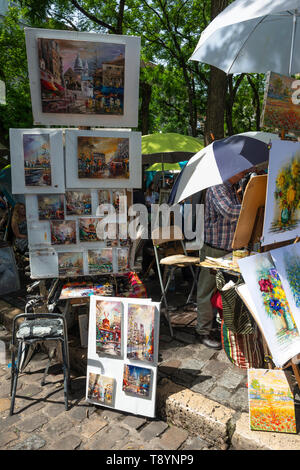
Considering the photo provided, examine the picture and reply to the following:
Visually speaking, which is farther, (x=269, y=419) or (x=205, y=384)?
(x=205, y=384)

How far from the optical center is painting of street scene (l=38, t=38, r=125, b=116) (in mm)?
2895

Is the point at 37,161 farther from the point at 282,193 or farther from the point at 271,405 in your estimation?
the point at 271,405

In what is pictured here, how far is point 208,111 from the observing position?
19.6 feet

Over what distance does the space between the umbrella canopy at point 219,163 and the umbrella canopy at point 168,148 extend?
402 centimetres

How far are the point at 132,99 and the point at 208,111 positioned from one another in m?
3.17

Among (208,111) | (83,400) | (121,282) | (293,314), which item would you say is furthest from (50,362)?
(208,111)

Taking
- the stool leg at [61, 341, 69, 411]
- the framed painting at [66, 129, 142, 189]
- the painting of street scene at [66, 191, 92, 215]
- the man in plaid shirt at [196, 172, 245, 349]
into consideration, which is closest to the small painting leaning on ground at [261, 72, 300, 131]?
the man in plaid shirt at [196, 172, 245, 349]

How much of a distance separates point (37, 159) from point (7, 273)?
304 cm

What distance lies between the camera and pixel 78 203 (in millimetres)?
3189

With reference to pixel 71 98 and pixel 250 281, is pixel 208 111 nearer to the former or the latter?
pixel 71 98

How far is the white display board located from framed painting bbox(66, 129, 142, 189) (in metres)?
1.04

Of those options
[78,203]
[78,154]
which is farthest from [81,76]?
[78,203]

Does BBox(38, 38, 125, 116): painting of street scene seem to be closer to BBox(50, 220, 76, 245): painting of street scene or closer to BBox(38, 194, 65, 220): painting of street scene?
BBox(38, 194, 65, 220): painting of street scene
